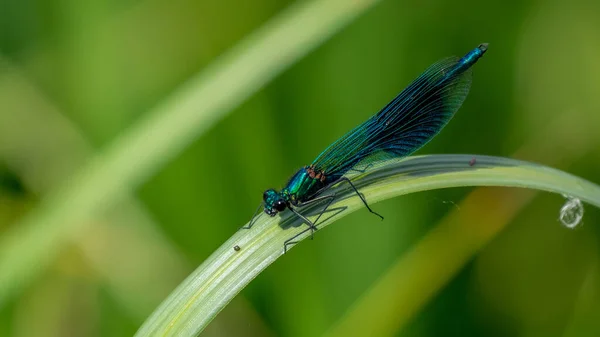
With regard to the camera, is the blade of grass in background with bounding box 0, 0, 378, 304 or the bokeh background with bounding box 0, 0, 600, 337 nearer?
the blade of grass in background with bounding box 0, 0, 378, 304

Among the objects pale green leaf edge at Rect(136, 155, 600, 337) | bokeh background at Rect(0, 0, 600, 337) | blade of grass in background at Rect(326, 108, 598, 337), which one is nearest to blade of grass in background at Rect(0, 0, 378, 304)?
bokeh background at Rect(0, 0, 600, 337)

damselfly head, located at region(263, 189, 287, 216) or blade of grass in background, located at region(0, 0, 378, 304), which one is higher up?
blade of grass in background, located at region(0, 0, 378, 304)

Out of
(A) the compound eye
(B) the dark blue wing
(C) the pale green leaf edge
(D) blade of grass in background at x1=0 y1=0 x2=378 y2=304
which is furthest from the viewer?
(B) the dark blue wing

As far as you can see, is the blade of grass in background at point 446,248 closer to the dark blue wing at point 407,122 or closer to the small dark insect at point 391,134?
the small dark insect at point 391,134

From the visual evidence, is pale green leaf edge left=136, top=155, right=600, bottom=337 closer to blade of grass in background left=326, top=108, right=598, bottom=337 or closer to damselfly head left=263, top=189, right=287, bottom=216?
damselfly head left=263, top=189, right=287, bottom=216

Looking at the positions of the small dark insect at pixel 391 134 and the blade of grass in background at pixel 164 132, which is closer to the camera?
the blade of grass in background at pixel 164 132

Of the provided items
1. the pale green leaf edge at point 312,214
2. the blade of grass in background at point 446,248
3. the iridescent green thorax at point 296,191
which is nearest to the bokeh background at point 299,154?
the blade of grass in background at point 446,248
